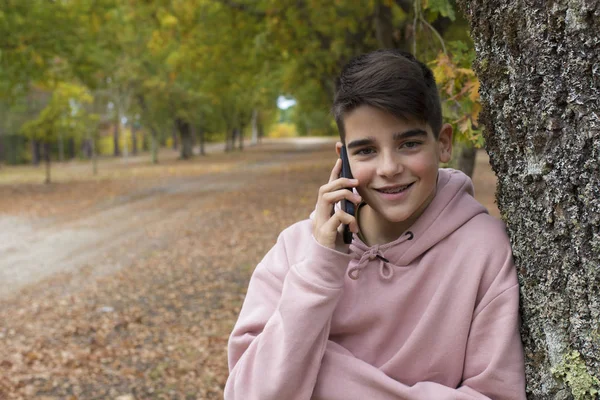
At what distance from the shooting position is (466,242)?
1750 mm

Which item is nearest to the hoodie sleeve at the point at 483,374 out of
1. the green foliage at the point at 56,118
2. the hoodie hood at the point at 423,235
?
the hoodie hood at the point at 423,235

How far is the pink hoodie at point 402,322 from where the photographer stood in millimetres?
1665

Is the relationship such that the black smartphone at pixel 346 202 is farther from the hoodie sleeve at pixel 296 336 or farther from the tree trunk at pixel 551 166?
the tree trunk at pixel 551 166

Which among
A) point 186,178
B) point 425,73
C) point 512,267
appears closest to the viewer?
point 512,267

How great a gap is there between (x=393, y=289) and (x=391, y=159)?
0.38 metres

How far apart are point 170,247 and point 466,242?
905 centimetres

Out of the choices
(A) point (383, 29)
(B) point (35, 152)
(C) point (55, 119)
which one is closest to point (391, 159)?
(A) point (383, 29)

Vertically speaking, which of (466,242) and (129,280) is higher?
(466,242)

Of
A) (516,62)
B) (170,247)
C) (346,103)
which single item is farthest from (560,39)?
(170,247)

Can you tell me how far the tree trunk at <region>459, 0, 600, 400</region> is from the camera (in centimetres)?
142

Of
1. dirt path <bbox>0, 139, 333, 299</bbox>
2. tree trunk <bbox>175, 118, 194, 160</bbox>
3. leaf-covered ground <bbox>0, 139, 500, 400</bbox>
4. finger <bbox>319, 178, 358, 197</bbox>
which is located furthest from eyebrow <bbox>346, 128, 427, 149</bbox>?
tree trunk <bbox>175, 118, 194, 160</bbox>

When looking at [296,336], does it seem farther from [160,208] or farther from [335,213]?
[160,208]

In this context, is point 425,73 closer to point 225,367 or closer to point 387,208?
point 387,208

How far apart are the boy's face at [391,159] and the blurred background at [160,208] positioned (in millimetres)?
985
